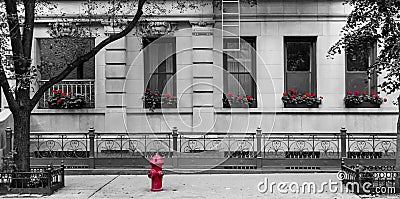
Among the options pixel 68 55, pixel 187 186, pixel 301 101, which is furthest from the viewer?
pixel 68 55

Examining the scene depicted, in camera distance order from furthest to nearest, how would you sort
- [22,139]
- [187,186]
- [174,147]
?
[174,147]
[187,186]
[22,139]

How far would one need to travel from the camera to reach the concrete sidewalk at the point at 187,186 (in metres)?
13.2

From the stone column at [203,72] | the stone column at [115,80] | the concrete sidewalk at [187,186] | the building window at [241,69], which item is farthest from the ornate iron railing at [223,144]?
the stone column at [115,80]

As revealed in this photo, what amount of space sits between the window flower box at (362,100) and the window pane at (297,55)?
1.96 metres

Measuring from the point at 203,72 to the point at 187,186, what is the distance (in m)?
7.14

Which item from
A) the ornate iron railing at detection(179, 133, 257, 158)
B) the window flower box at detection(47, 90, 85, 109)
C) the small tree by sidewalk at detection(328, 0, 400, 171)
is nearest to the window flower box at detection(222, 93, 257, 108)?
the ornate iron railing at detection(179, 133, 257, 158)

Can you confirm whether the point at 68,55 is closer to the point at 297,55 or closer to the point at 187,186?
the point at 297,55

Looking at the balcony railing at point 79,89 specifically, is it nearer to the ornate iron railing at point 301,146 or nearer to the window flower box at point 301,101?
the ornate iron railing at point 301,146

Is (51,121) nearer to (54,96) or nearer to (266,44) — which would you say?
(54,96)

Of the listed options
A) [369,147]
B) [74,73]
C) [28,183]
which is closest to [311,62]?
[369,147]

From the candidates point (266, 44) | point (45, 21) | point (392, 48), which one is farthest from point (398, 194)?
point (45, 21)

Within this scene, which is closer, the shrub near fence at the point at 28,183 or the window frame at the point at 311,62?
the shrub near fence at the point at 28,183

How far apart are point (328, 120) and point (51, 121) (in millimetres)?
10175

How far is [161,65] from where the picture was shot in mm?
21953
